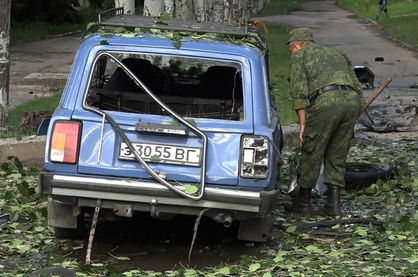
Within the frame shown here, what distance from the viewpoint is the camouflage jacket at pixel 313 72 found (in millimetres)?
8109

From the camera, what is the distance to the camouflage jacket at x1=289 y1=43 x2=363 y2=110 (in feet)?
26.6

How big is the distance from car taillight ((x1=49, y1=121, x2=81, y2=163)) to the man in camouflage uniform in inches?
83.1

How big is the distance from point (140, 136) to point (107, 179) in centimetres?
→ 39

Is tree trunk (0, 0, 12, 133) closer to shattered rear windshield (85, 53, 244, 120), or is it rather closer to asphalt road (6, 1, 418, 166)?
asphalt road (6, 1, 418, 166)

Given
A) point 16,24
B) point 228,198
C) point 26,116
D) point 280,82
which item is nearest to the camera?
point 228,198

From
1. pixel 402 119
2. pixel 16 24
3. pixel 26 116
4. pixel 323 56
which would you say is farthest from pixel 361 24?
pixel 323 56

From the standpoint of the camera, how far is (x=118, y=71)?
27.0 feet

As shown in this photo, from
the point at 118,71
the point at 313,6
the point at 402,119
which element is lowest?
the point at 313,6

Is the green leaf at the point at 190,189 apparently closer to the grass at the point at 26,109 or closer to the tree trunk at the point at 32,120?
the grass at the point at 26,109

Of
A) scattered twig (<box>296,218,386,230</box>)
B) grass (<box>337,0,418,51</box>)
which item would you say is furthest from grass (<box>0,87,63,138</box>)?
grass (<box>337,0,418,51</box>)

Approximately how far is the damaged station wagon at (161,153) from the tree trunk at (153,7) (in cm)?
969

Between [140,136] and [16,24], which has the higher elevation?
[140,136]

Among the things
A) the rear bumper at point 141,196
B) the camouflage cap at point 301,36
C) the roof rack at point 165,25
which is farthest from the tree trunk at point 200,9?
the rear bumper at point 141,196

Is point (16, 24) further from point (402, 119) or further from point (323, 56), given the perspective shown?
point (323, 56)
